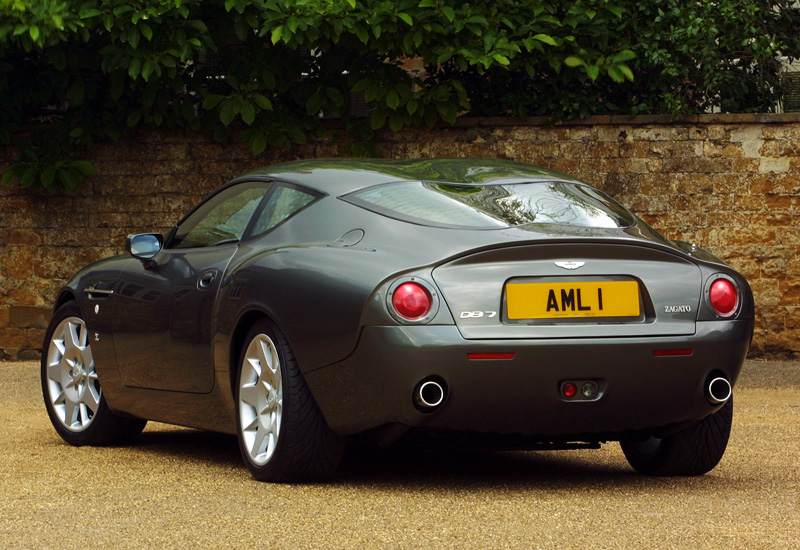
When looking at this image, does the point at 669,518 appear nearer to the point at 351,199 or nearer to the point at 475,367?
the point at 475,367

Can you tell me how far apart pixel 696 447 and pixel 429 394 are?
137 cm

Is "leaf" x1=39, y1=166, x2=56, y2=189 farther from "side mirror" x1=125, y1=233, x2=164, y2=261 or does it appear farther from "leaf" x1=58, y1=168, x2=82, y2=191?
"side mirror" x1=125, y1=233, x2=164, y2=261

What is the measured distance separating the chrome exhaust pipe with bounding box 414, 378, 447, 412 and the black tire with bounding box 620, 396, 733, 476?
49.1 inches

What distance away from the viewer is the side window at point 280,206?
541 centimetres

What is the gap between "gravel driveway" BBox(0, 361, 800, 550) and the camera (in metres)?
3.90

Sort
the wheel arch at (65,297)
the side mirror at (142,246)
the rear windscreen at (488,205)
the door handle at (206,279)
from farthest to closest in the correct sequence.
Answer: the wheel arch at (65,297), the side mirror at (142,246), the door handle at (206,279), the rear windscreen at (488,205)

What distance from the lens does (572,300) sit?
15.1ft

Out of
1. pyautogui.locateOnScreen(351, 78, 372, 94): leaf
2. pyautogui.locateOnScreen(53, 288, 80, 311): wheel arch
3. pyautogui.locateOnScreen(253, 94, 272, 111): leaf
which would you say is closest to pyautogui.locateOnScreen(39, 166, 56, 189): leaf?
pyautogui.locateOnScreen(253, 94, 272, 111): leaf

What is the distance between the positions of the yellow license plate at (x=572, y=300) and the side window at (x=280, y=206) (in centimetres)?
116

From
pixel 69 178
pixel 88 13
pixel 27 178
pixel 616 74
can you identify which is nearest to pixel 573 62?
pixel 616 74

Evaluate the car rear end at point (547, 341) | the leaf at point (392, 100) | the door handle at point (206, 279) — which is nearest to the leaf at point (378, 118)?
the leaf at point (392, 100)

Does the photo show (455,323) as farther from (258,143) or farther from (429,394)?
(258,143)

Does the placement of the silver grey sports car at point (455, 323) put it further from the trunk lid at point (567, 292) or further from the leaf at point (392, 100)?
the leaf at point (392, 100)

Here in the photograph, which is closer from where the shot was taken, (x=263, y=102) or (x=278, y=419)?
(x=278, y=419)
